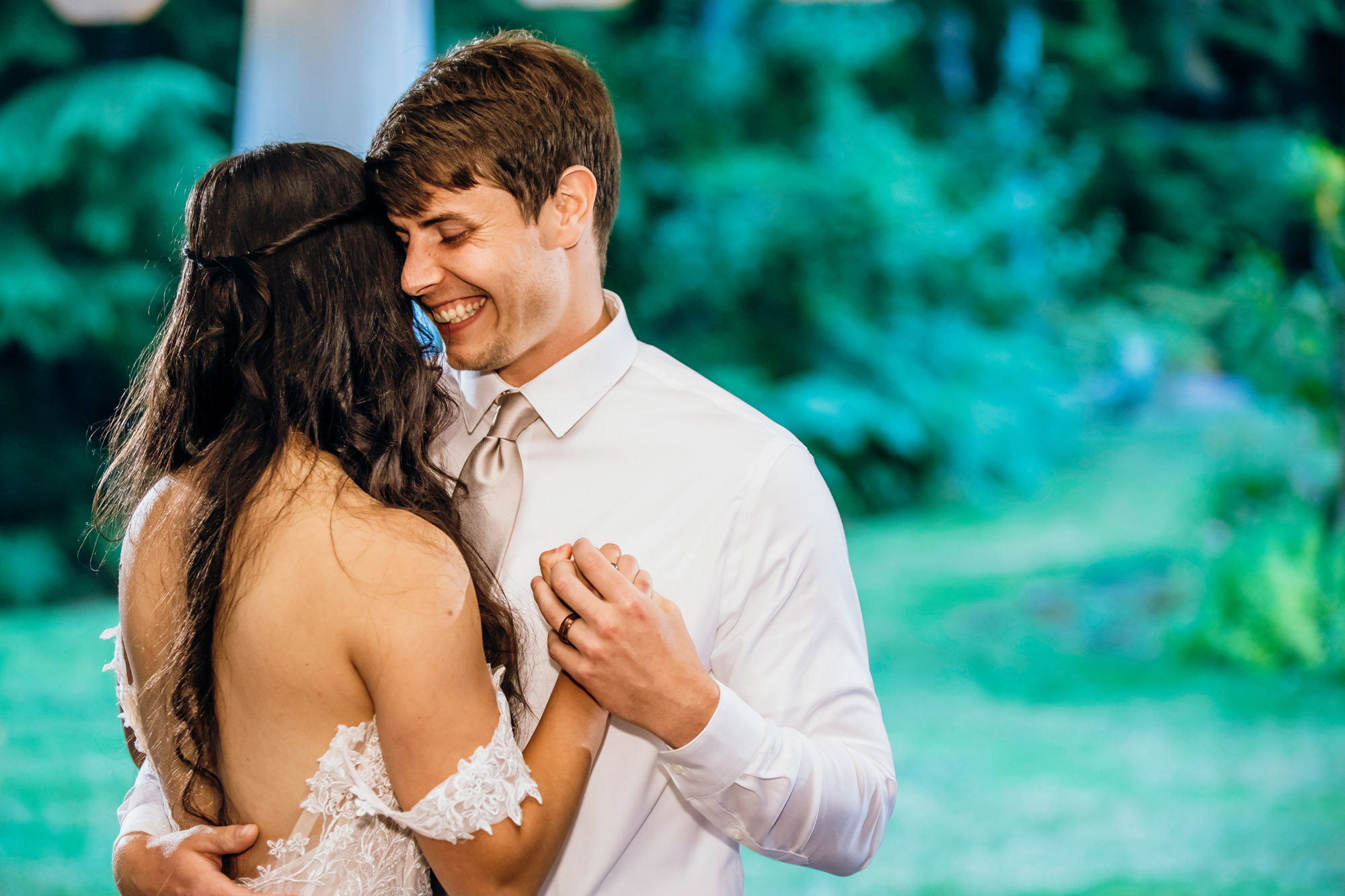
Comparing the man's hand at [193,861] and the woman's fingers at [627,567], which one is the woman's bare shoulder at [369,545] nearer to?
the woman's fingers at [627,567]

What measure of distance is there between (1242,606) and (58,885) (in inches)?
213

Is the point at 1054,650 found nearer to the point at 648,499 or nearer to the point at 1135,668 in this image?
the point at 1135,668

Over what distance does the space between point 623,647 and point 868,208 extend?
23.6 feet

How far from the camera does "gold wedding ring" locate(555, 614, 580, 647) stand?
1.21m

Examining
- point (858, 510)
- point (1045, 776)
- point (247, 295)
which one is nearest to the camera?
point (247, 295)

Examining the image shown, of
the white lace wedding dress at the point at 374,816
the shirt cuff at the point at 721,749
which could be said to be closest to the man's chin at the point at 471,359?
the white lace wedding dress at the point at 374,816

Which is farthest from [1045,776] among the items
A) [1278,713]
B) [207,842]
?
[207,842]

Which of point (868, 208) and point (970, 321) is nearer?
point (868, 208)

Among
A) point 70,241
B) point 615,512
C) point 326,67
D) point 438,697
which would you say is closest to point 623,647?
point 438,697

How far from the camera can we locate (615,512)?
4.81ft

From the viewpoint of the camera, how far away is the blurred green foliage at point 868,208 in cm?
691

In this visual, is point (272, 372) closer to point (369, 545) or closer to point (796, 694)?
point (369, 545)

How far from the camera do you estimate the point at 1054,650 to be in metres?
6.38

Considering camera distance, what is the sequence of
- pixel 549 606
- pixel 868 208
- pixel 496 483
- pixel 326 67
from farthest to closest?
pixel 868 208 → pixel 326 67 → pixel 496 483 → pixel 549 606
